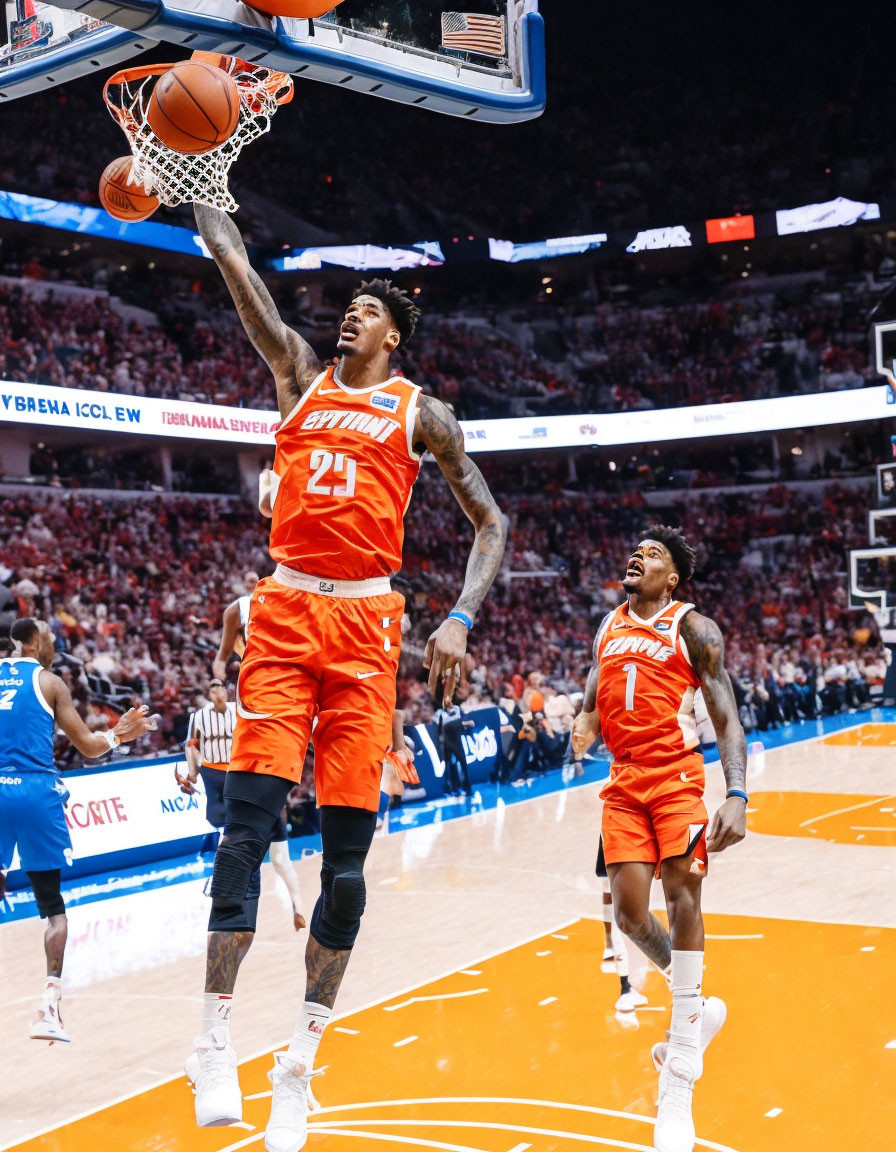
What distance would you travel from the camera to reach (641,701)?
17.4 ft

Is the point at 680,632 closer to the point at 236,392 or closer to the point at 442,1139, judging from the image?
the point at 442,1139

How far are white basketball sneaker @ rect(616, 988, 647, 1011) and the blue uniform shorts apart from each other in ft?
9.58

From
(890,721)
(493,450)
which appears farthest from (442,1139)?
(493,450)

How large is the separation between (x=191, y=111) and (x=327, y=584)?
1771mm

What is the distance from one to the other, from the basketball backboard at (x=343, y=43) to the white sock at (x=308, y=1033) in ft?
9.98

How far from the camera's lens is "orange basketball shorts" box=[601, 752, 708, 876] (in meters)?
5.03

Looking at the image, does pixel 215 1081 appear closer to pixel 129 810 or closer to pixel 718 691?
pixel 718 691

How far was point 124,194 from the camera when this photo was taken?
4.79 metres

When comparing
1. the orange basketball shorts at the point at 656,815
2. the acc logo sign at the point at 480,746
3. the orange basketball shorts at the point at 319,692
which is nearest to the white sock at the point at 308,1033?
the orange basketball shorts at the point at 319,692

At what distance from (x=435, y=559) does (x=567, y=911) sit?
19201mm

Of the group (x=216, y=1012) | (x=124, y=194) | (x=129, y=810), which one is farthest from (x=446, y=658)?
(x=129, y=810)

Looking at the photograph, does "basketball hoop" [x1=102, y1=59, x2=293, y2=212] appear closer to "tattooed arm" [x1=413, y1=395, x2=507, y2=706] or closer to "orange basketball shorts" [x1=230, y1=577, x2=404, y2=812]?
"tattooed arm" [x1=413, y1=395, x2=507, y2=706]

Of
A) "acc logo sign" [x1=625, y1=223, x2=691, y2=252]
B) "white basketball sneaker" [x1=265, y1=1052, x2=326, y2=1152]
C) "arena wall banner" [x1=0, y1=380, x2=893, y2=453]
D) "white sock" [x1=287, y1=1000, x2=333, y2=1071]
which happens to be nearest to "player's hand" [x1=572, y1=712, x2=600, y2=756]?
"white sock" [x1=287, y1=1000, x2=333, y2=1071]

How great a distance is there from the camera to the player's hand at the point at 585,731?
5633mm
